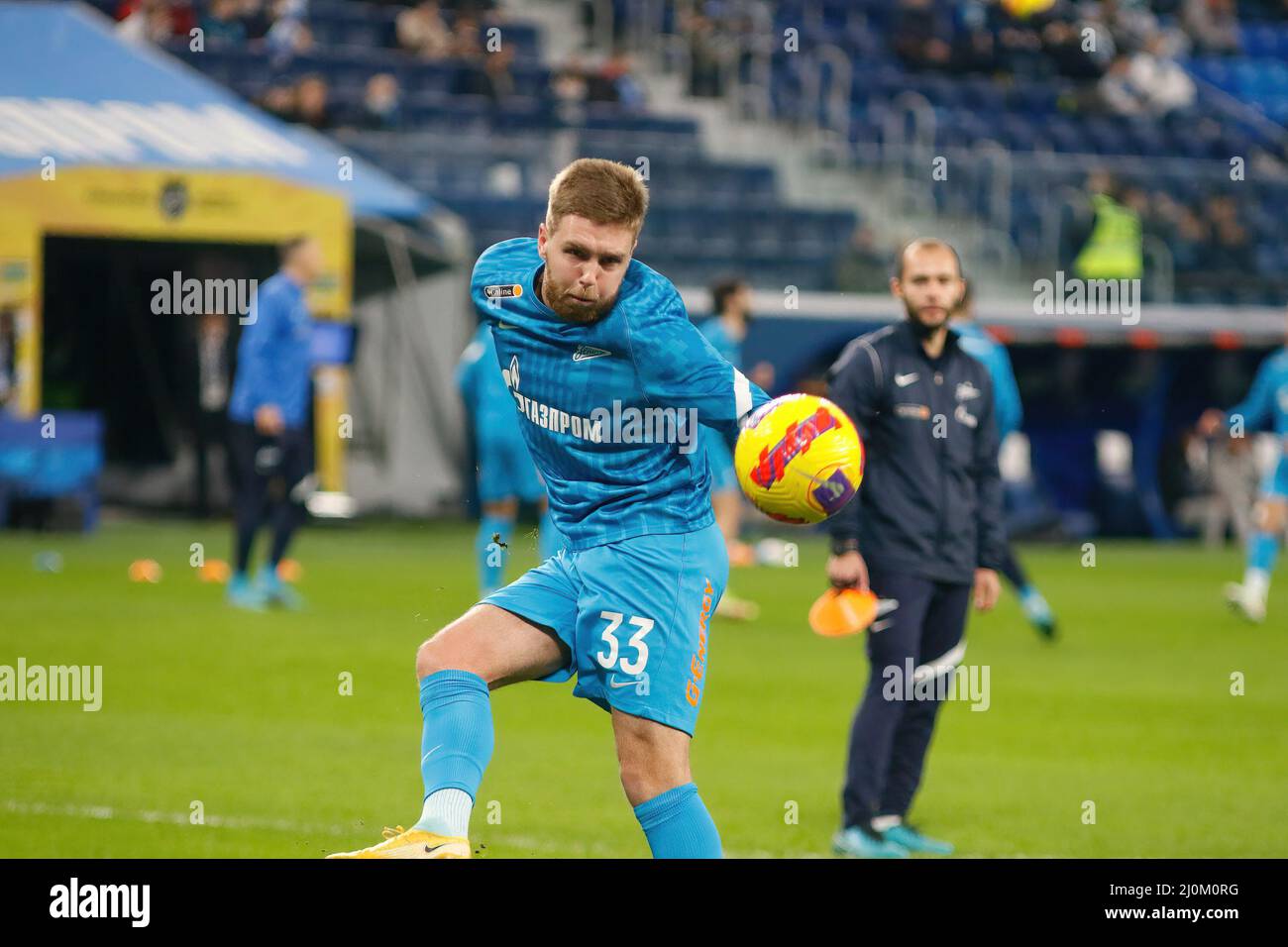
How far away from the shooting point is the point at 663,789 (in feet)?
17.4

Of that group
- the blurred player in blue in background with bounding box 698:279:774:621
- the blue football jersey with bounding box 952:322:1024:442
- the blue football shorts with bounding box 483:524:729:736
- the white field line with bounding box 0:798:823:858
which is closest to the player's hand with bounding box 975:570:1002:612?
the white field line with bounding box 0:798:823:858

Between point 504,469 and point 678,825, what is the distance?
28.4 feet

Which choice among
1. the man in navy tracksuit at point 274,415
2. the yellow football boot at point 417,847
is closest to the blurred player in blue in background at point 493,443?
the man in navy tracksuit at point 274,415

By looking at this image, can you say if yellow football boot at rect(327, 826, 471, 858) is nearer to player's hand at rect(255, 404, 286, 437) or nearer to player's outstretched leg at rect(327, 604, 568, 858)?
player's outstretched leg at rect(327, 604, 568, 858)

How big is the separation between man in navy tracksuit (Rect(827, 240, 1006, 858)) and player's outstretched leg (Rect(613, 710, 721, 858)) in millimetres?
2349

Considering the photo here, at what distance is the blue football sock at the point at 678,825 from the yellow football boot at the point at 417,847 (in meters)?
0.60

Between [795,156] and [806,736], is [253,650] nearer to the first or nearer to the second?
[806,736]

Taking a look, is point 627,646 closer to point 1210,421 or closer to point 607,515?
point 607,515

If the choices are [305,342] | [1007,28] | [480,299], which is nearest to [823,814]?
[480,299]

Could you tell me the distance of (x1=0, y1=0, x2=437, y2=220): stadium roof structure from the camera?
20484 mm

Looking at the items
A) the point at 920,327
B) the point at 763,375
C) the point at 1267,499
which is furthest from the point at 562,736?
the point at 763,375

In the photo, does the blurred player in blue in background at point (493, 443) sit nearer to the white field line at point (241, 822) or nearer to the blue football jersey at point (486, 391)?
the blue football jersey at point (486, 391)
